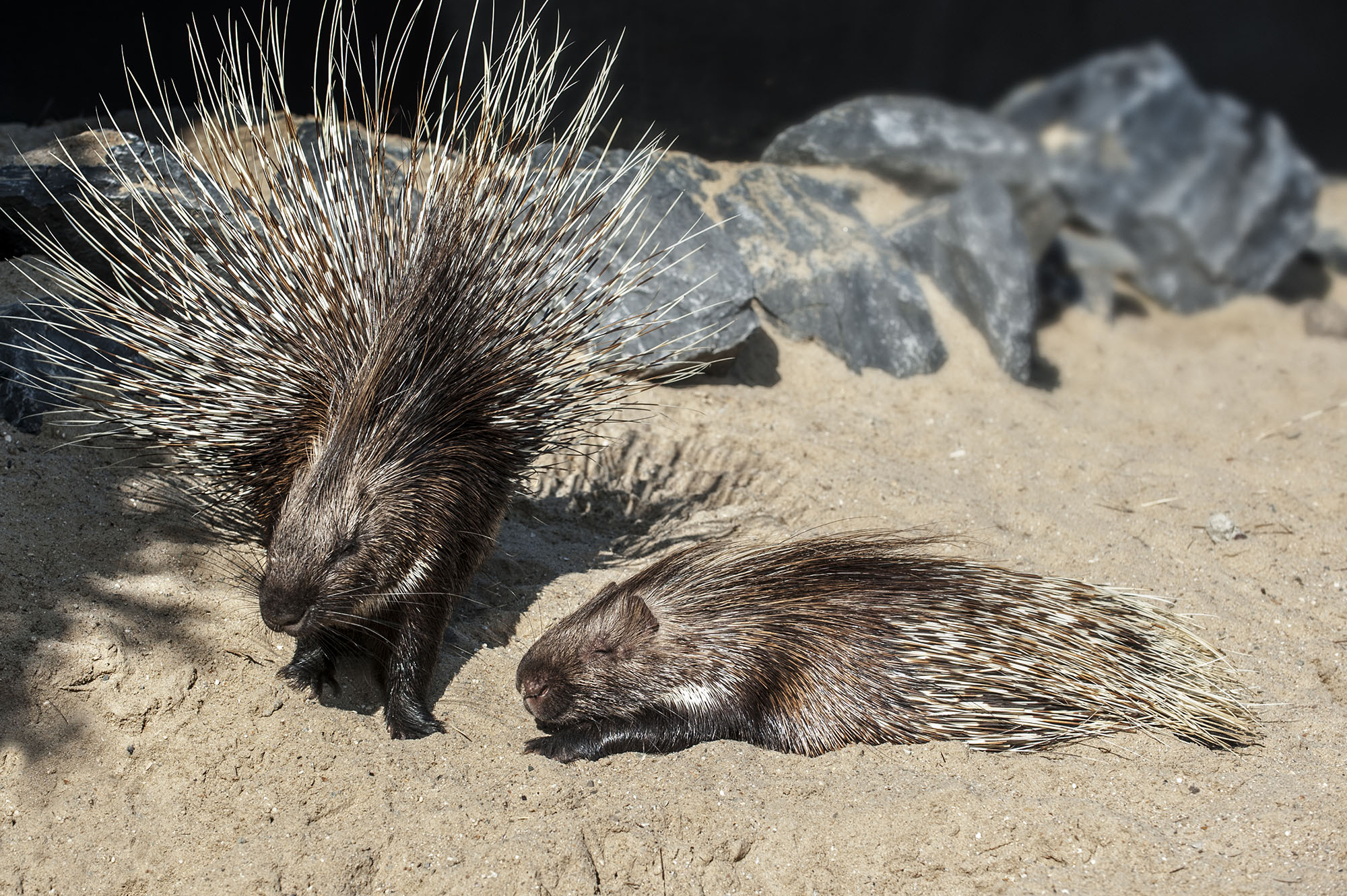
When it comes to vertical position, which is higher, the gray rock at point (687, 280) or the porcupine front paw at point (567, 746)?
the gray rock at point (687, 280)

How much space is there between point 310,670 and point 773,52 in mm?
4765

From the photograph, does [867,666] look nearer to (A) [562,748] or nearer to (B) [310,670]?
(A) [562,748]

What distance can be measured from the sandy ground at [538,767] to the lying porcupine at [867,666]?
9cm

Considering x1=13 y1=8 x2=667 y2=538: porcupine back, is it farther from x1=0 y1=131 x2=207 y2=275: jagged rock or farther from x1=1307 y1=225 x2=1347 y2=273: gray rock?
x1=1307 y1=225 x2=1347 y2=273: gray rock

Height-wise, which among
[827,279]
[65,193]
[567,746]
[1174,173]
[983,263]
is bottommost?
[567,746]

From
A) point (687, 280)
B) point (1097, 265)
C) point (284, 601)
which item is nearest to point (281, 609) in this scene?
point (284, 601)

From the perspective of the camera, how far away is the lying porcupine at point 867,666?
276cm

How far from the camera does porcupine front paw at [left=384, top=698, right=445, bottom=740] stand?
2.72m

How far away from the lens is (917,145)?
21.3 feet

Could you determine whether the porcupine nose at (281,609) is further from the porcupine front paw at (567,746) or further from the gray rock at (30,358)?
the gray rock at (30,358)

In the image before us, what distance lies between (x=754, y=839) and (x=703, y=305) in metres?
3.01

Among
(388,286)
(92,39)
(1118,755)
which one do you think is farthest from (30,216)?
(1118,755)

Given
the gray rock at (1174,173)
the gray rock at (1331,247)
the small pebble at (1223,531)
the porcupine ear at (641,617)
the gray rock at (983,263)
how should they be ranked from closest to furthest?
the porcupine ear at (641,617) < the small pebble at (1223,531) < the gray rock at (983,263) < the gray rock at (1174,173) < the gray rock at (1331,247)

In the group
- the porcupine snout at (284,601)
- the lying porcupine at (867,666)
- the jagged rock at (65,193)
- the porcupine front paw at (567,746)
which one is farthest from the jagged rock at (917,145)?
the porcupine snout at (284,601)
